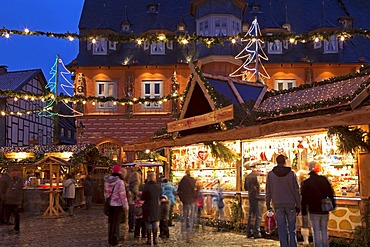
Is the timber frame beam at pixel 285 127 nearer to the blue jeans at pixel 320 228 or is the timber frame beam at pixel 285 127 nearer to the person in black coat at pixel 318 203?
the person in black coat at pixel 318 203

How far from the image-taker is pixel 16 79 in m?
40.6

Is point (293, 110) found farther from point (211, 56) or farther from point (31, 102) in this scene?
point (31, 102)

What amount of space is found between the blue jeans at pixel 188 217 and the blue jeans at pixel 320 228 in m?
4.15

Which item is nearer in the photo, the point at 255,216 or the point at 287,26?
the point at 255,216

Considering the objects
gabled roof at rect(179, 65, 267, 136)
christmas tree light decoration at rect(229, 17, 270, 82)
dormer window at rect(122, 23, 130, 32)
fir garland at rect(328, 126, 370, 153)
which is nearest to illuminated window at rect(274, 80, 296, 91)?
christmas tree light decoration at rect(229, 17, 270, 82)

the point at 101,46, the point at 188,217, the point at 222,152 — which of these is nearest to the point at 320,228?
the point at 188,217

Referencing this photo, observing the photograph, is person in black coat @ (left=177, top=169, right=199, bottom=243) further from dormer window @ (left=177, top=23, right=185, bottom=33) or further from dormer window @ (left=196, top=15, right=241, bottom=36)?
dormer window @ (left=177, top=23, right=185, bottom=33)

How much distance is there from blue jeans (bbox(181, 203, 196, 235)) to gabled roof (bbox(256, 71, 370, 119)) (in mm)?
3119

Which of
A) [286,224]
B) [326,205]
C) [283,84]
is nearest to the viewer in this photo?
[326,205]

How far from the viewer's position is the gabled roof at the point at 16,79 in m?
38.8

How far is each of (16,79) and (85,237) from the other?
30.1 meters

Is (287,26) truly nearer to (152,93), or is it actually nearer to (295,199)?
(152,93)

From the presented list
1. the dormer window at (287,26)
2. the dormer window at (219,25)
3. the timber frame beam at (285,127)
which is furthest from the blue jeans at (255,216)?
the dormer window at (287,26)

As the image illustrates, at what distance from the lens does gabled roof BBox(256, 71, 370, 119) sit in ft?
35.5
